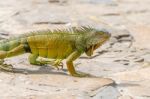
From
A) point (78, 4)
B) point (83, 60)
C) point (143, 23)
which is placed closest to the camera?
point (83, 60)

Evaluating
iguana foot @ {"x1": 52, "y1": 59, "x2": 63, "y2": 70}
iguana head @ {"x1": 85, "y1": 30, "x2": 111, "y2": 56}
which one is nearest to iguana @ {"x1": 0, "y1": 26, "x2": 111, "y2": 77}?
iguana head @ {"x1": 85, "y1": 30, "x2": 111, "y2": 56}

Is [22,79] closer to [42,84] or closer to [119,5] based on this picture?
[42,84]

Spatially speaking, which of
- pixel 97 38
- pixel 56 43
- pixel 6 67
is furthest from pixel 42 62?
pixel 97 38

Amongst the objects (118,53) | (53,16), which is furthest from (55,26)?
(118,53)

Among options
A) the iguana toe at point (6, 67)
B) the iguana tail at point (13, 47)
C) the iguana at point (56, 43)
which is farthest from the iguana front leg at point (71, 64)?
the iguana toe at point (6, 67)

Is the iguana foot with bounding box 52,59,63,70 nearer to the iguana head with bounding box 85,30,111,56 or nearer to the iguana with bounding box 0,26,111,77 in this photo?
the iguana with bounding box 0,26,111,77

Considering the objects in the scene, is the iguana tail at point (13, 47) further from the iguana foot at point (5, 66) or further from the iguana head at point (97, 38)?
the iguana head at point (97, 38)
